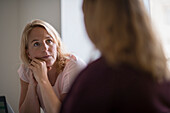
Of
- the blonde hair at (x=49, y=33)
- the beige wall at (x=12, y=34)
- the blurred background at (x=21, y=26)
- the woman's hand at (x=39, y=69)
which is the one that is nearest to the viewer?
the woman's hand at (x=39, y=69)

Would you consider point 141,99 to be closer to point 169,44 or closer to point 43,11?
point 169,44

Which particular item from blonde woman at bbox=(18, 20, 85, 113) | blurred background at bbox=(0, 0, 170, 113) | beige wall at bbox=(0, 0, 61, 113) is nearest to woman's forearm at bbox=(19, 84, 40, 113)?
blonde woman at bbox=(18, 20, 85, 113)

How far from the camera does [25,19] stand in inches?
94.3

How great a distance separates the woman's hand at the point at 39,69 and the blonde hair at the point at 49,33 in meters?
0.12

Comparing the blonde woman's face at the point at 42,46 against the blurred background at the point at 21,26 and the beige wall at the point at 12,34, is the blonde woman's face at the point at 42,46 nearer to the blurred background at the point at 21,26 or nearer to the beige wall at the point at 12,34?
the blurred background at the point at 21,26

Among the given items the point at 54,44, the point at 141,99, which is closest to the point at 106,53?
the point at 141,99

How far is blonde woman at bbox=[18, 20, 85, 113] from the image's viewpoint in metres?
1.27

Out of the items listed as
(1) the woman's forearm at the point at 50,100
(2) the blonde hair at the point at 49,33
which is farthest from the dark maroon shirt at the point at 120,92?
(2) the blonde hair at the point at 49,33

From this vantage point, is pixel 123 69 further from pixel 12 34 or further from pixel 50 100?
pixel 12 34

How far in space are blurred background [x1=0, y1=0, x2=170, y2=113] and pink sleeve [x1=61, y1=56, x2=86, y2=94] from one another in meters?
0.77

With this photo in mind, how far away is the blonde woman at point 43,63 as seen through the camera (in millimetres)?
Answer: 1267

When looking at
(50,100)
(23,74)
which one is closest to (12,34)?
(23,74)

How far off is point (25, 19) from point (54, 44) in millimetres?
1208

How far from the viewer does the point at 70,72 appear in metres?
1.29
